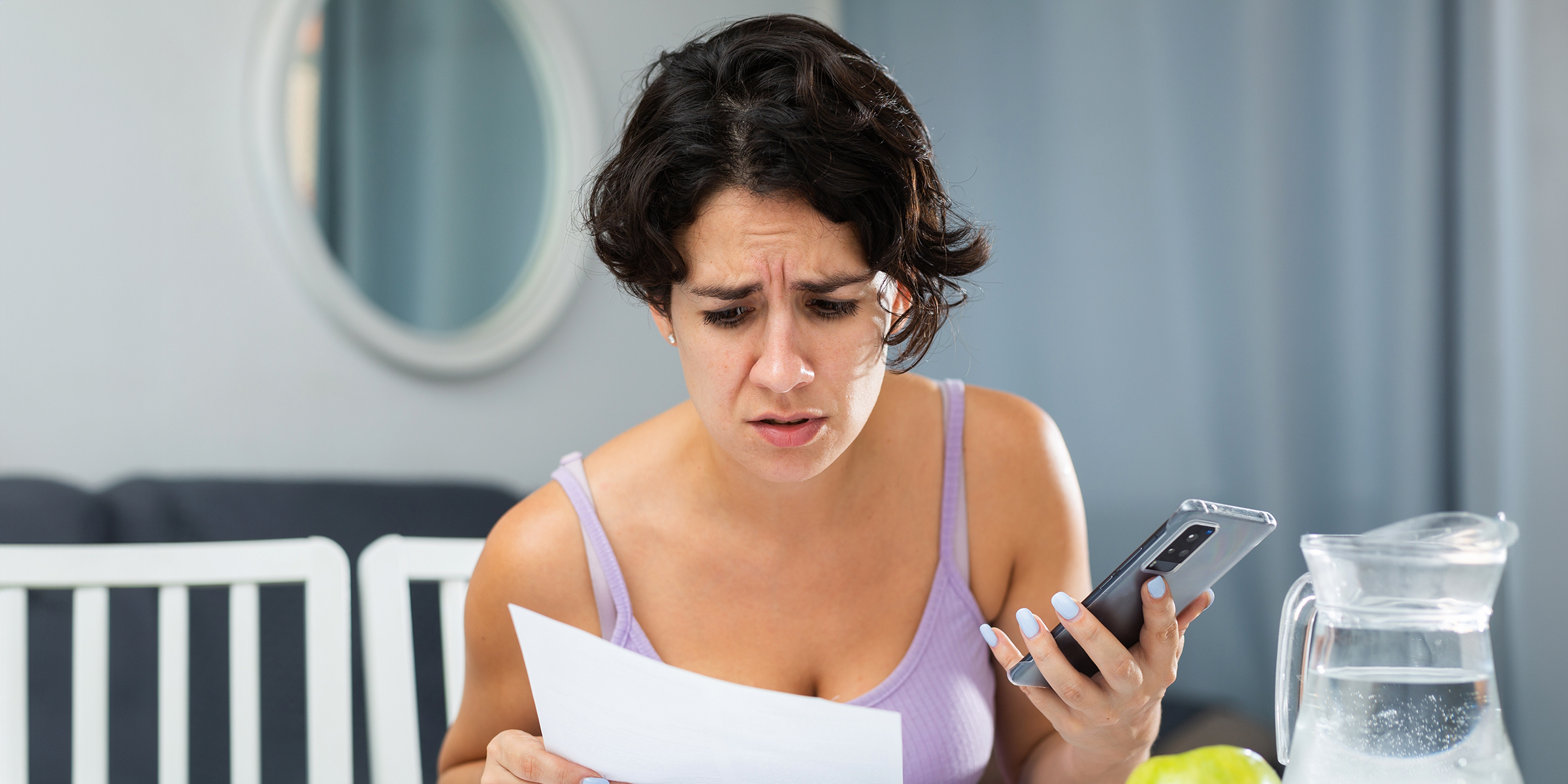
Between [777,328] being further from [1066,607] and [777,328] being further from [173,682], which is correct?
[173,682]

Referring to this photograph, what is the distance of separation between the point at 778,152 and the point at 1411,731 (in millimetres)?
567

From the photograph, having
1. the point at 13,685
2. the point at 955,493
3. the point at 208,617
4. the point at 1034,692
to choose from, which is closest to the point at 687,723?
the point at 1034,692

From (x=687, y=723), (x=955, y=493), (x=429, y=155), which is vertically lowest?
(x=687, y=723)

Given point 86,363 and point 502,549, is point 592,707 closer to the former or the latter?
point 502,549

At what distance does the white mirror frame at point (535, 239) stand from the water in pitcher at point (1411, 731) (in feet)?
5.72

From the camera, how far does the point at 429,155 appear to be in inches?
Answer: 81.0

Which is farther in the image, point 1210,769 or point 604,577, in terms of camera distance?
point 604,577

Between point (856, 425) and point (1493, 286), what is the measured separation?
161cm

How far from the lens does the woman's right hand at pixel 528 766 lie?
2.51 ft

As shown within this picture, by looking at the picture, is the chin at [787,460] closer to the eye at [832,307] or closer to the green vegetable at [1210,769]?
the eye at [832,307]

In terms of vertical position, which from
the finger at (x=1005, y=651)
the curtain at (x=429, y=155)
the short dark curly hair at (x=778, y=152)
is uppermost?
the curtain at (x=429, y=155)

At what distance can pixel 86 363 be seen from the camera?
1.59 metres

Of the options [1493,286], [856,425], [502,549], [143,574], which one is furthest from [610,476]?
[1493,286]

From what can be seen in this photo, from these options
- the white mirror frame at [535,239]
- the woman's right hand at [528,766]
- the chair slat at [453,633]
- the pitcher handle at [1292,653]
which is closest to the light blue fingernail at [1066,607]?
the pitcher handle at [1292,653]
